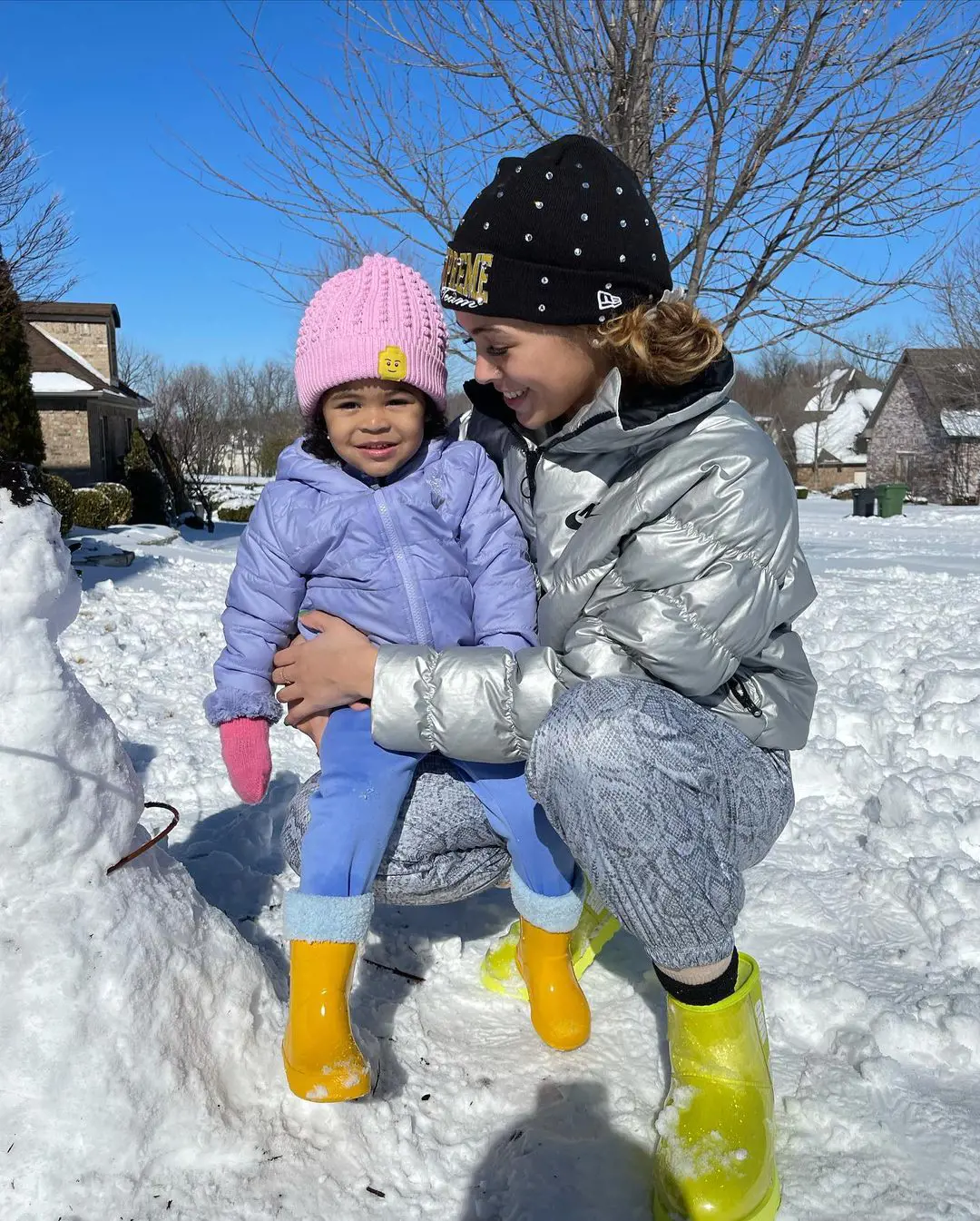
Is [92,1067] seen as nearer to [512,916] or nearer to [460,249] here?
[512,916]

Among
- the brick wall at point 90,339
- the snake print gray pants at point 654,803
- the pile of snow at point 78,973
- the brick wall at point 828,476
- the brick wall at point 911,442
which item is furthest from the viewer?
the brick wall at point 828,476

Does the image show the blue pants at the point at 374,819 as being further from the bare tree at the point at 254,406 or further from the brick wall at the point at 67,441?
the bare tree at the point at 254,406

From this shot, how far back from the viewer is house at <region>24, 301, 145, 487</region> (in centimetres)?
2031

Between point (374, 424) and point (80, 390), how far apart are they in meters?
20.5

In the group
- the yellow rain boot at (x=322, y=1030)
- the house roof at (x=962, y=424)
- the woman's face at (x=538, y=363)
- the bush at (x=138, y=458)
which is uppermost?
the house roof at (x=962, y=424)

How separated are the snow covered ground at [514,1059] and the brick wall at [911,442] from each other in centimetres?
3290

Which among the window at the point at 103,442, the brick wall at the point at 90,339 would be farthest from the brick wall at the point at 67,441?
the brick wall at the point at 90,339

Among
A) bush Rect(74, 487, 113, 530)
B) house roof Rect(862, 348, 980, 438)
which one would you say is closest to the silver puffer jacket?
bush Rect(74, 487, 113, 530)

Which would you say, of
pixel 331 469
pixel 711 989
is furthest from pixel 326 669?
pixel 711 989

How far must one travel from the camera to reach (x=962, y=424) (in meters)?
31.0

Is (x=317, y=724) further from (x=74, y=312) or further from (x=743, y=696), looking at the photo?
(x=74, y=312)

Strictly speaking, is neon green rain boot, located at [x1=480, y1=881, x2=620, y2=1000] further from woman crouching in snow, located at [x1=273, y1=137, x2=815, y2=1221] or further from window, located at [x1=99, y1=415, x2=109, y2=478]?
window, located at [x1=99, y1=415, x2=109, y2=478]

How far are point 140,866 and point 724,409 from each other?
1.36m

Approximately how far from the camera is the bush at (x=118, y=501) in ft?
44.9
